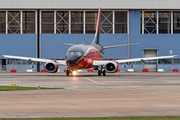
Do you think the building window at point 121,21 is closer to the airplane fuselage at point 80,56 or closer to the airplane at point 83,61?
the airplane at point 83,61

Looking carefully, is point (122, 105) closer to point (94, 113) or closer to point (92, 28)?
point (94, 113)

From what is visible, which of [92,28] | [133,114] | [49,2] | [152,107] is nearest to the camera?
[133,114]

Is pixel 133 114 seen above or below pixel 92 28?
below

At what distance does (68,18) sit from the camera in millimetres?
90000

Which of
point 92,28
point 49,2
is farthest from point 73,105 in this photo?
point 92,28

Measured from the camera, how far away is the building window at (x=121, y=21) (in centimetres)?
8738

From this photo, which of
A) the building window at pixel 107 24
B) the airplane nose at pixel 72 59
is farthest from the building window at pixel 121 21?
the airplane nose at pixel 72 59

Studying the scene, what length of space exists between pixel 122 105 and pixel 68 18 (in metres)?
74.3

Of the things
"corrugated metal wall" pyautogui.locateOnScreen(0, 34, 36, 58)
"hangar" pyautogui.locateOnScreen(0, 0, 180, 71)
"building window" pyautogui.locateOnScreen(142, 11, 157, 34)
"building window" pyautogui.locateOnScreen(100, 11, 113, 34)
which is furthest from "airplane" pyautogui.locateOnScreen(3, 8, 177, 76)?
"building window" pyautogui.locateOnScreen(142, 11, 157, 34)

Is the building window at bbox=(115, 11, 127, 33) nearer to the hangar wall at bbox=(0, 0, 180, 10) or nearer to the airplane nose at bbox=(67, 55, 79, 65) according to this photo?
the hangar wall at bbox=(0, 0, 180, 10)

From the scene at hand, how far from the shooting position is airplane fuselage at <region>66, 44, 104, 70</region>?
53094mm

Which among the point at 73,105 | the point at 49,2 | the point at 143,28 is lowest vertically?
the point at 73,105

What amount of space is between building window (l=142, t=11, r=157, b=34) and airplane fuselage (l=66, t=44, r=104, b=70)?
32582mm

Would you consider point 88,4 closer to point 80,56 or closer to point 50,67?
point 50,67
